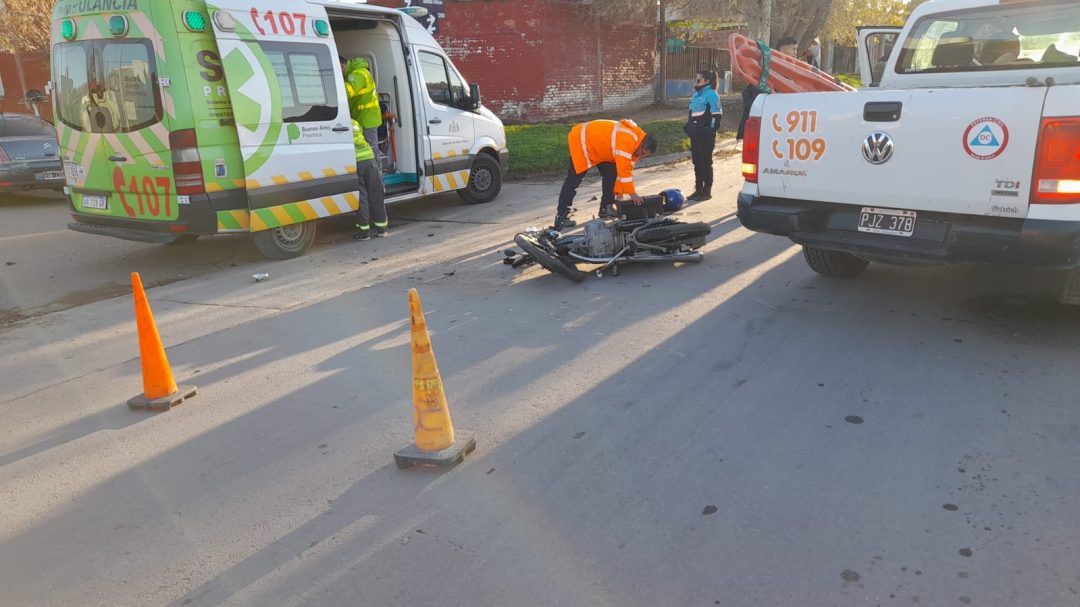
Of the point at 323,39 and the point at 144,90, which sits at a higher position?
the point at 323,39

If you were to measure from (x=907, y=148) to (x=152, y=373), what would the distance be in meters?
4.57

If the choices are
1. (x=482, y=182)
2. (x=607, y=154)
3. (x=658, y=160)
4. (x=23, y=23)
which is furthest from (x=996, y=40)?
(x=23, y=23)

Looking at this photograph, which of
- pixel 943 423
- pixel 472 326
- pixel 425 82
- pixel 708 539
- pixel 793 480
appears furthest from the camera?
pixel 425 82

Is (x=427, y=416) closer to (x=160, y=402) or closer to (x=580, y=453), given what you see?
(x=580, y=453)

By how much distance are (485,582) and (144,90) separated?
6.16 metres

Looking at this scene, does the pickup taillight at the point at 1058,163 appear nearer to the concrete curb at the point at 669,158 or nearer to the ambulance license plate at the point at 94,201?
the ambulance license plate at the point at 94,201

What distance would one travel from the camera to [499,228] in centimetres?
912

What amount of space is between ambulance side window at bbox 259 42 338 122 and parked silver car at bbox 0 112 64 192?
20.4ft

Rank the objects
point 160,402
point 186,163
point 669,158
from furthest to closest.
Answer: point 669,158
point 186,163
point 160,402

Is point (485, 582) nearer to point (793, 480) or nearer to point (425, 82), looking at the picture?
point (793, 480)

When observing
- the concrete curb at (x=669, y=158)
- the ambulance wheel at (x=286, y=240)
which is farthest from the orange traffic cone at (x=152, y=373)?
the concrete curb at (x=669, y=158)

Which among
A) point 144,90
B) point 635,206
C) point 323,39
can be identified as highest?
point 323,39

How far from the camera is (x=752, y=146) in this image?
547cm

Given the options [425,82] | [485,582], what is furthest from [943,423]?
[425,82]
